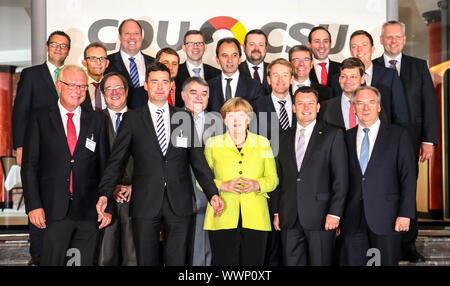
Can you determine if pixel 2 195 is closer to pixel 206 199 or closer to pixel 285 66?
pixel 206 199

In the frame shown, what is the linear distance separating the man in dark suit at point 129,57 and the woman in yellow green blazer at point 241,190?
139 cm

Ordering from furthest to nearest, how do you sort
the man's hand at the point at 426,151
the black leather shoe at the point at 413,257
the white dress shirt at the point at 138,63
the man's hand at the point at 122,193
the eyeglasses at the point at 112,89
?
the white dress shirt at the point at 138,63
the man's hand at the point at 426,151
the black leather shoe at the point at 413,257
the eyeglasses at the point at 112,89
the man's hand at the point at 122,193

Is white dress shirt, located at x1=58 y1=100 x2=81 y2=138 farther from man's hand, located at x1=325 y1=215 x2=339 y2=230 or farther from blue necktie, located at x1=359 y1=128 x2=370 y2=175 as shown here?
blue necktie, located at x1=359 y1=128 x2=370 y2=175

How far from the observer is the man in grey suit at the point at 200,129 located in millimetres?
4406

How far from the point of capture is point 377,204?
160 inches

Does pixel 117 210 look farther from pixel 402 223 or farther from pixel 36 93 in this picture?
pixel 402 223

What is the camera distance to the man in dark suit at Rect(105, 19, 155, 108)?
524 cm

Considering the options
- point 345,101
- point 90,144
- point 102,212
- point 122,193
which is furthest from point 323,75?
A: point 102,212

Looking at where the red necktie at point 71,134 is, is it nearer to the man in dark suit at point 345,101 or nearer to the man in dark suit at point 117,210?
the man in dark suit at point 117,210

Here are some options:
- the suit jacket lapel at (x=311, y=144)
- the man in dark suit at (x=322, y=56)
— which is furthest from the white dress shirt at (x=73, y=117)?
the man in dark suit at (x=322, y=56)

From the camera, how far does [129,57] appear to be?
5.35 m

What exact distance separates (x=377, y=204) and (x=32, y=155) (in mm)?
2552
